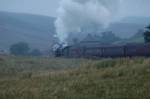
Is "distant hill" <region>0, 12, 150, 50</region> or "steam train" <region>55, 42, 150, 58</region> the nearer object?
"steam train" <region>55, 42, 150, 58</region>

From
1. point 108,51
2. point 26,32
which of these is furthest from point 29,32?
point 108,51

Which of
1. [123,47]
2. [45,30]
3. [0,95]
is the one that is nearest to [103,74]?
[0,95]

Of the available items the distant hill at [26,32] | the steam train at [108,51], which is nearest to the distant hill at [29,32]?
the distant hill at [26,32]

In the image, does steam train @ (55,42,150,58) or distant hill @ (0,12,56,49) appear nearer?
steam train @ (55,42,150,58)

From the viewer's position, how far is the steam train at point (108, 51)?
3334 centimetres

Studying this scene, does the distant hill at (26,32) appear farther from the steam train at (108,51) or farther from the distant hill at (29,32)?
the steam train at (108,51)

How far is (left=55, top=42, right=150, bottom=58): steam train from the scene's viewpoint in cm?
3334

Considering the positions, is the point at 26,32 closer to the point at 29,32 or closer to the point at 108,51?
the point at 29,32

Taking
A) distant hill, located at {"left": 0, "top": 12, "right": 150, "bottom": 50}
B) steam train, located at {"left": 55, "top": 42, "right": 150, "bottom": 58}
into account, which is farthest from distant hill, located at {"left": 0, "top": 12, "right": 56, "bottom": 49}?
steam train, located at {"left": 55, "top": 42, "right": 150, "bottom": 58}

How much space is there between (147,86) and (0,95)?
15.9ft

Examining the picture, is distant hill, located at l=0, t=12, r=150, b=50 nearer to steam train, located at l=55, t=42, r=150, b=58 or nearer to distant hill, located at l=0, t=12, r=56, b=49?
distant hill, located at l=0, t=12, r=56, b=49

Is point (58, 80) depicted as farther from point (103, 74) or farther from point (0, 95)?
point (0, 95)

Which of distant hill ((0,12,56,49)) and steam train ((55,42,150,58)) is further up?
distant hill ((0,12,56,49))

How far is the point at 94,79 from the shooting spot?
11.5 metres
